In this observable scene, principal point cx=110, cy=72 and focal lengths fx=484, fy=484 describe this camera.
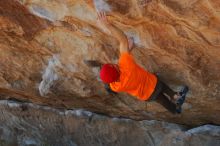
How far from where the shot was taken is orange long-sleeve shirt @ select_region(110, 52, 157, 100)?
5023 millimetres

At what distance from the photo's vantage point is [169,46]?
5.21 meters

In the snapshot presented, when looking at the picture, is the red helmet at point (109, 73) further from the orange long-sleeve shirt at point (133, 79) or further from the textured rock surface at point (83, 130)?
the textured rock surface at point (83, 130)

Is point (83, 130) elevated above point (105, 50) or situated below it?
below

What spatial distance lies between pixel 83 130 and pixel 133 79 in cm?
230

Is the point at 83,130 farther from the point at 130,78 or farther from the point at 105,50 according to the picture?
the point at 130,78

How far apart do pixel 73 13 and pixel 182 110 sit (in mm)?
1948

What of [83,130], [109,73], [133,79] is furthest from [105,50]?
[83,130]

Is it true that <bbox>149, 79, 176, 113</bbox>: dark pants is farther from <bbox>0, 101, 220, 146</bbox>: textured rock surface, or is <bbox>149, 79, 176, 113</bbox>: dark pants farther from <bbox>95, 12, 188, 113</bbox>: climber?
<bbox>0, 101, 220, 146</bbox>: textured rock surface

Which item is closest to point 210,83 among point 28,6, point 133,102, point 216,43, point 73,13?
point 216,43

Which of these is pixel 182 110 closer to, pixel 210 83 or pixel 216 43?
pixel 210 83

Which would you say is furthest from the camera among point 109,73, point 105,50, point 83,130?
point 83,130

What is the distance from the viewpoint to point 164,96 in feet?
18.4

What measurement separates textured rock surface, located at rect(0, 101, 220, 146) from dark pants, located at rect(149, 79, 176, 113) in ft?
2.72

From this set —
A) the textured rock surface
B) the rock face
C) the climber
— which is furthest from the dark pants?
the textured rock surface
